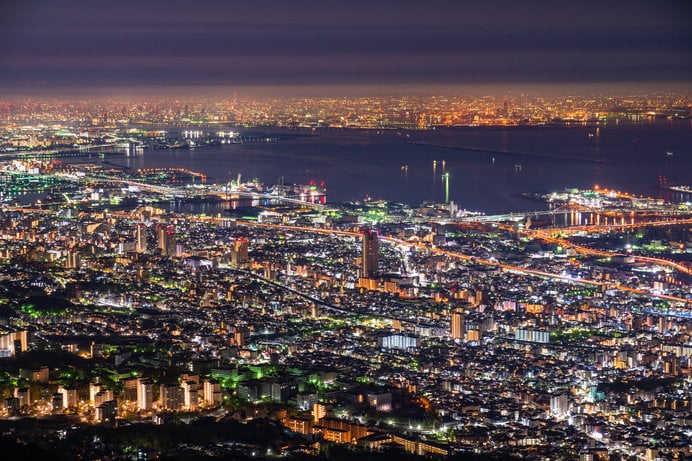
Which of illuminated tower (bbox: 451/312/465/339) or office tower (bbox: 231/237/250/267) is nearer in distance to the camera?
illuminated tower (bbox: 451/312/465/339)

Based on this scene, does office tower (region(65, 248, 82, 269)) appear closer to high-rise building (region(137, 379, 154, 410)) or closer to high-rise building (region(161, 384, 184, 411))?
high-rise building (region(137, 379, 154, 410))

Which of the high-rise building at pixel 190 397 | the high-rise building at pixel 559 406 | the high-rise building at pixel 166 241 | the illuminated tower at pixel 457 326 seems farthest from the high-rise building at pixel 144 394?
the high-rise building at pixel 166 241

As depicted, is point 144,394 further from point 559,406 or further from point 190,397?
point 559,406

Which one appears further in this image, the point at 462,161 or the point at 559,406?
the point at 462,161

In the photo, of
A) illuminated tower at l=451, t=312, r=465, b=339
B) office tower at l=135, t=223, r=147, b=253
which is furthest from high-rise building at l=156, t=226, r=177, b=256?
illuminated tower at l=451, t=312, r=465, b=339

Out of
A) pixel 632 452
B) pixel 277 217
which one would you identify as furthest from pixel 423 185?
pixel 632 452

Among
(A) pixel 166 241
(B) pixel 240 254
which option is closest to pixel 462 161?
(A) pixel 166 241

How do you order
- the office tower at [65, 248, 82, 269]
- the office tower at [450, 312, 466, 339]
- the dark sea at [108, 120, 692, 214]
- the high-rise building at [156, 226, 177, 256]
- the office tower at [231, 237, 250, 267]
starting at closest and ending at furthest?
1. the office tower at [450, 312, 466, 339]
2. the office tower at [65, 248, 82, 269]
3. the office tower at [231, 237, 250, 267]
4. the high-rise building at [156, 226, 177, 256]
5. the dark sea at [108, 120, 692, 214]

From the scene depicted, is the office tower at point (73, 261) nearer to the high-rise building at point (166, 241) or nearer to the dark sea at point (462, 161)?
the high-rise building at point (166, 241)

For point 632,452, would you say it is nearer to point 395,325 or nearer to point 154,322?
point 395,325
